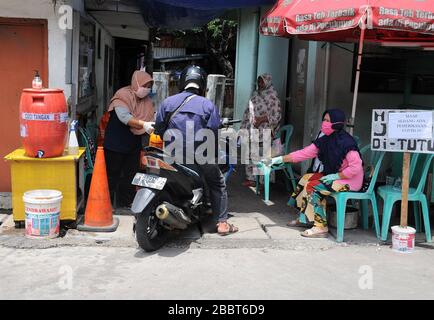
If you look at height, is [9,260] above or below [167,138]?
below

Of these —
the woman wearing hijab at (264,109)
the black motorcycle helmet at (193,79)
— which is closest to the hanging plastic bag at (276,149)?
the woman wearing hijab at (264,109)

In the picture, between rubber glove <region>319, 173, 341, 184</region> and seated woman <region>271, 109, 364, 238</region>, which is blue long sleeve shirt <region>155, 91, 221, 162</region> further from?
rubber glove <region>319, 173, 341, 184</region>

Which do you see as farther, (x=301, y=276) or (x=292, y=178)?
(x=292, y=178)

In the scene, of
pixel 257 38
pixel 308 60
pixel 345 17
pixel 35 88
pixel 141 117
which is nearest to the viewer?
pixel 345 17

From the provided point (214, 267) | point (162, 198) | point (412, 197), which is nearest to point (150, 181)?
point (162, 198)

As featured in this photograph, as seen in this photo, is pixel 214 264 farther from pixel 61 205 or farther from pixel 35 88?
pixel 35 88

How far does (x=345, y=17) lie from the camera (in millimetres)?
4812

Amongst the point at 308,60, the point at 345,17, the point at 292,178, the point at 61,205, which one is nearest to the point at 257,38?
the point at 308,60

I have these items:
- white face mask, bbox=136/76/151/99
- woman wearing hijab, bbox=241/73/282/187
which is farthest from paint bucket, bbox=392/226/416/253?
white face mask, bbox=136/76/151/99

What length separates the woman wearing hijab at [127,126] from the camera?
233 inches

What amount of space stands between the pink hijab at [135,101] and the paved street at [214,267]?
1218 mm

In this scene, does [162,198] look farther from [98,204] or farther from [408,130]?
[408,130]

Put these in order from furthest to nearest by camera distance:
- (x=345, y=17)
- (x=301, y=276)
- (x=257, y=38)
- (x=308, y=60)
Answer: (x=257, y=38)
(x=308, y=60)
(x=345, y=17)
(x=301, y=276)
